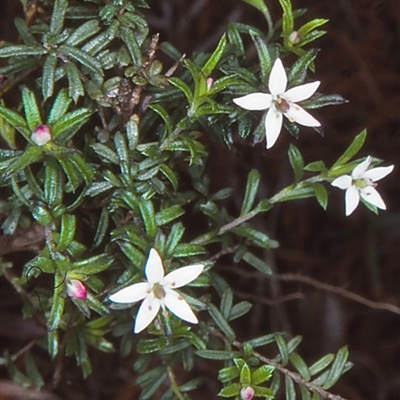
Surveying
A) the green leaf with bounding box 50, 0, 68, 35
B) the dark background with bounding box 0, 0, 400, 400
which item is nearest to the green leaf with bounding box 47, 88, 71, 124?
the green leaf with bounding box 50, 0, 68, 35

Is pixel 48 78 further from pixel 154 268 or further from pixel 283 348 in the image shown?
pixel 283 348

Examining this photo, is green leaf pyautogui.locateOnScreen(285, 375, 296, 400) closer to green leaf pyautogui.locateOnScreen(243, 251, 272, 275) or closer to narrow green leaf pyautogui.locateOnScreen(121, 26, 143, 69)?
green leaf pyautogui.locateOnScreen(243, 251, 272, 275)

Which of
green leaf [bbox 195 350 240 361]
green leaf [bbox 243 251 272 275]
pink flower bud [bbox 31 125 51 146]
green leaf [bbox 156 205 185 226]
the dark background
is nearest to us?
pink flower bud [bbox 31 125 51 146]

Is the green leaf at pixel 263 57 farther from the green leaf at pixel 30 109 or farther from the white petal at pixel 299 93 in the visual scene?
the green leaf at pixel 30 109

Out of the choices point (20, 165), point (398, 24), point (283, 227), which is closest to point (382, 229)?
point (283, 227)

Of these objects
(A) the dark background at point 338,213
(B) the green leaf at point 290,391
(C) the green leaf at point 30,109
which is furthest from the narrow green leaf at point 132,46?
(A) the dark background at point 338,213

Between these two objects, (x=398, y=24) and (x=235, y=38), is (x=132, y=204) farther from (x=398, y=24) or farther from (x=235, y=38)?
(x=398, y=24)
